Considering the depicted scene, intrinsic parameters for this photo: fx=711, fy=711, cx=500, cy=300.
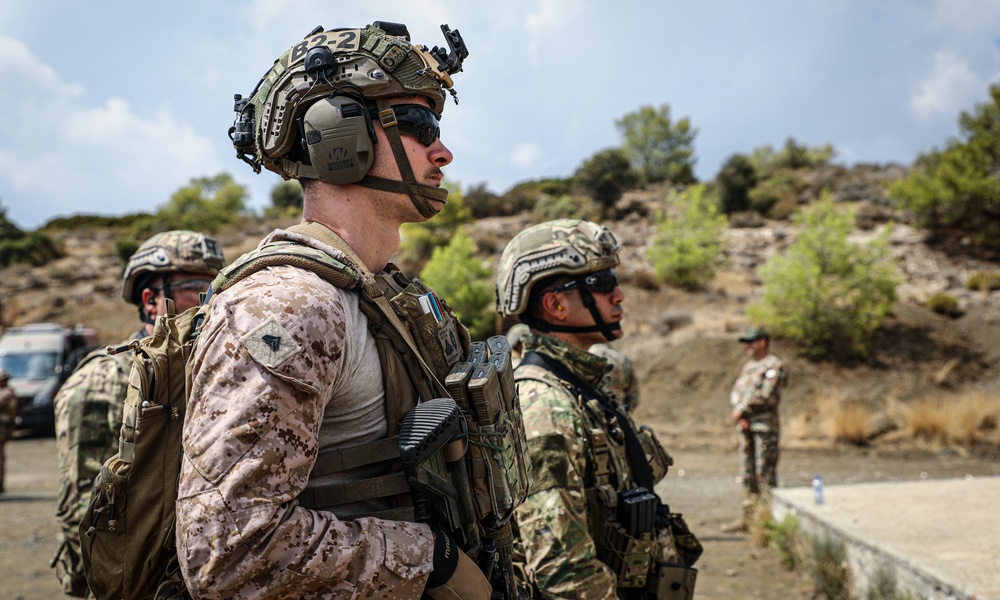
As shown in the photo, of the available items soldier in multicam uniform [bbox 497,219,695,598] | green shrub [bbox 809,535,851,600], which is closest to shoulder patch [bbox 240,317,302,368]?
soldier in multicam uniform [bbox 497,219,695,598]

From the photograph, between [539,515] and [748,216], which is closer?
[539,515]

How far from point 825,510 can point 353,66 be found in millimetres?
6488

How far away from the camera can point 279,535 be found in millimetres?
1421

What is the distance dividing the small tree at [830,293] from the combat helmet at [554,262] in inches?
765

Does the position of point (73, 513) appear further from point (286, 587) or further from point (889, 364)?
point (889, 364)

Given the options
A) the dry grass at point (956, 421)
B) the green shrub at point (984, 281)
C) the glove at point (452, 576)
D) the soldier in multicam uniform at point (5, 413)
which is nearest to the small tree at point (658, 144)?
the green shrub at point (984, 281)

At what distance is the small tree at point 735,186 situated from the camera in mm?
41000

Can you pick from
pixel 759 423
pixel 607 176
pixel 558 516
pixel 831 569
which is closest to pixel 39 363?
→ pixel 759 423

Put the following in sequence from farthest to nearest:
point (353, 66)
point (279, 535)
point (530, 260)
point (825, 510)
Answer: point (825, 510), point (530, 260), point (353, 66), point (279, 535)

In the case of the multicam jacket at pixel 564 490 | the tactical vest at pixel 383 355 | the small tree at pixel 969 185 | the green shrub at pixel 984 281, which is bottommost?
the multicam jacket at pixel 564 490

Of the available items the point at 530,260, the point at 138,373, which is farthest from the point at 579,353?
the point at 138,373

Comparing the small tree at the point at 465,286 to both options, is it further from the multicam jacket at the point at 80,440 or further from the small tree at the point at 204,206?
the small tree at the point at 204,206

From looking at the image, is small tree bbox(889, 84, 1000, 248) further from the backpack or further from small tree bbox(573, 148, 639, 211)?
the backpack

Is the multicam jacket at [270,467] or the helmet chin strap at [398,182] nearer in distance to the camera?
the multicam jacket at [270,467]
